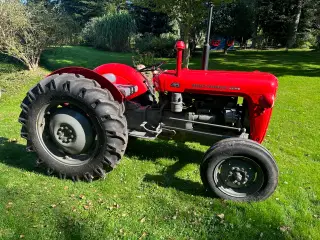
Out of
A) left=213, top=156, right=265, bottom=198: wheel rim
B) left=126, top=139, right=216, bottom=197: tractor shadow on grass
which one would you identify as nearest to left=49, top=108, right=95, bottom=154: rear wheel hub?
left=126, top=139, right=216, bottom=197: tractor shadow on grass

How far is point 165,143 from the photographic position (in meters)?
4.44

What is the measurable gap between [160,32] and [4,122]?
1747cm

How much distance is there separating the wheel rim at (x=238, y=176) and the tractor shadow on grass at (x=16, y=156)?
214 cm

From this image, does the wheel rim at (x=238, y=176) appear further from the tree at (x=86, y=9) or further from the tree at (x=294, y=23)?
the tree at (x=86, y=9)

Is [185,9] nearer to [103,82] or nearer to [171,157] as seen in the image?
[171,157]

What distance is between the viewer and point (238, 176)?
2871 millimetres

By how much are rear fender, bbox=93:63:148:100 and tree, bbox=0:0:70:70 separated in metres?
6.87

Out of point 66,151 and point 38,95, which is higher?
point 38,95

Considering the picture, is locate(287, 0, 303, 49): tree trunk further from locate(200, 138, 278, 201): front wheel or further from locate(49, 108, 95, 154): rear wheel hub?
locate(49, 108, 95, 154): rear wheel hub

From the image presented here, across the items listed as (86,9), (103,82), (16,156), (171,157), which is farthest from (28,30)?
Result: (86,9)

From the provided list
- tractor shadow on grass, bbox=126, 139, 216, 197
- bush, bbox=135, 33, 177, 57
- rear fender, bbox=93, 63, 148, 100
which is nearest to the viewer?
tractor shadow on grass, bbox=126, 139, 216, 197

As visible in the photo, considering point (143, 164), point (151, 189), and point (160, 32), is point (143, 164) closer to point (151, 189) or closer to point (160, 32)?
point (151, 189)

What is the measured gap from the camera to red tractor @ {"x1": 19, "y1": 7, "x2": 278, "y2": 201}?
2.87 metres

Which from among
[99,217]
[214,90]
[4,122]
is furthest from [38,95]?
[4,122]
